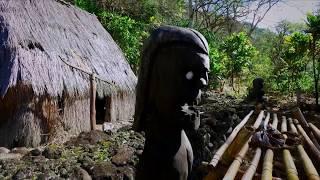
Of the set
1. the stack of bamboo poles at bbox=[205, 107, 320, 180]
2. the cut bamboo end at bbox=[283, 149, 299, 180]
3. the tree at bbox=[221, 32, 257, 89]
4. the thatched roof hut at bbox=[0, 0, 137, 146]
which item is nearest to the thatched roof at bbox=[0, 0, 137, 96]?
the thatched roof hut at bbox=[0, 0, 137, 146]

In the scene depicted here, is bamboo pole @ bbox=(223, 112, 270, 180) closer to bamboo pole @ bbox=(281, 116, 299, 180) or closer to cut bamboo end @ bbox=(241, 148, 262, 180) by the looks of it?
cut bamboo end @ bbox=(241, 148, 262, 180)

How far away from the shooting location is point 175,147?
2.61 m

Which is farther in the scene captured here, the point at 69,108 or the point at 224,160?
the point at 69,108

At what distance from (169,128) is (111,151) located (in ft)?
16.6

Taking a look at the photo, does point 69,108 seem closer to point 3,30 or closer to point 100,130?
point 100,130

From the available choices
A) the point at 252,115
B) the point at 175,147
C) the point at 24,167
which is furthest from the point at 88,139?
the point at 175,147

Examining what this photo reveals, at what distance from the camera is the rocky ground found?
605cm

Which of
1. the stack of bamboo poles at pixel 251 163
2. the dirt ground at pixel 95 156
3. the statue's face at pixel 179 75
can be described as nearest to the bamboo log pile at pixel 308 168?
the stack of bamboo poles at pixel 251 163

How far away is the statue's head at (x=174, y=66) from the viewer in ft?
7.75

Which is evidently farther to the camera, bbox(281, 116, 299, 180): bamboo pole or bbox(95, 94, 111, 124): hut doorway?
bbox(95, 94, 111, 124): hut doorway

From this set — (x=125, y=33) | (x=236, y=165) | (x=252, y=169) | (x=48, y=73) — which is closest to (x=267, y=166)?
(x=252, y=169)

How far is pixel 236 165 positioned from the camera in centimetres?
312

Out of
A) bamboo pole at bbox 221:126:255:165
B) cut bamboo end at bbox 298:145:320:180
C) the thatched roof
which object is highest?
the thatched roof

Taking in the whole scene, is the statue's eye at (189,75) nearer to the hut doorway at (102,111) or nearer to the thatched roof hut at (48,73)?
the thatched roof hut at (48,73)
